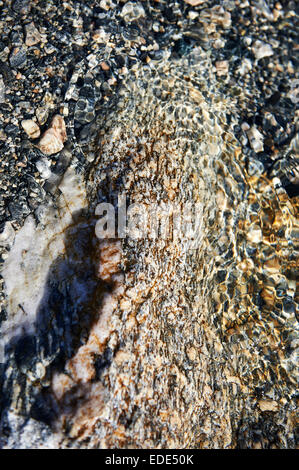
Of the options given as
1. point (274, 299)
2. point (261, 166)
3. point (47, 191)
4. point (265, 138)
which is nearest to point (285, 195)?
point (261, 166)

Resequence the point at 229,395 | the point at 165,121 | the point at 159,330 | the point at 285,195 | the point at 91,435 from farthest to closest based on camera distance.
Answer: the point at 285,195, the point at 165,121, the point at 229,395, the point at 159,330, the point at 91,435

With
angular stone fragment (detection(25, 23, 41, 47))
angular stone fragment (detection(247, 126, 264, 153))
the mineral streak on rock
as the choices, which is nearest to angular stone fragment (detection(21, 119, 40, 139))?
the mineral streak on rock

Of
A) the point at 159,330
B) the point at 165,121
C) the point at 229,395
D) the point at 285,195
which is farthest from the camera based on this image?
the point at 285,195

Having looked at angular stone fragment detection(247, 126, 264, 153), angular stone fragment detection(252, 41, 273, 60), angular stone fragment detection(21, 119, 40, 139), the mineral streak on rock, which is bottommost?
the mineral streak on rock

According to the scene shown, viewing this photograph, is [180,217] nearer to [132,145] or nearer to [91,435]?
[132,145]

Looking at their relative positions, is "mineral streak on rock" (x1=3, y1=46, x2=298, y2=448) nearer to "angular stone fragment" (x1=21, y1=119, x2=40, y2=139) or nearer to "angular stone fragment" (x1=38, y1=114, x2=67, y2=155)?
"angular stone fragment" (x1=38, y1=114, x2=67, y2=155)

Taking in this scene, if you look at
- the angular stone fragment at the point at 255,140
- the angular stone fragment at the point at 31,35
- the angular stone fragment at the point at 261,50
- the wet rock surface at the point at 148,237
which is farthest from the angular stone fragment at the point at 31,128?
the angular stone fragment at the point at 261,50

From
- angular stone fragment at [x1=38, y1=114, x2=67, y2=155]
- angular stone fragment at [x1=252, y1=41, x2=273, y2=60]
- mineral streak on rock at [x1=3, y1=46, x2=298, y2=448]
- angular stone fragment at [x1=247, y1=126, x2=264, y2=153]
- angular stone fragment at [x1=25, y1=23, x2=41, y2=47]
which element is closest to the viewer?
mineral streak on rock at [x1=3, y1=46, x2=298, y2=448]

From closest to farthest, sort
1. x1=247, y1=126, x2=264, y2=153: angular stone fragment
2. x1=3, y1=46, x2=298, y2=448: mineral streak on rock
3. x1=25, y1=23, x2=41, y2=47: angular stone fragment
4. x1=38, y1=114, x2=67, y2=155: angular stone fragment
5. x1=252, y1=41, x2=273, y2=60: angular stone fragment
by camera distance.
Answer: x1=3, y1=46, x2=298, y2=448: mineral streak on rock → x1=38, y1=114, x2=67, y2=155: angular stone fragment → x1=25, y1=23, x2=41, y2=47: angular stone fragment → x1=247, y1=126, x2=264, y2=153: angular stone fragment → x1=252, y1=41, x2=273, y2=60: angular stone fragment
